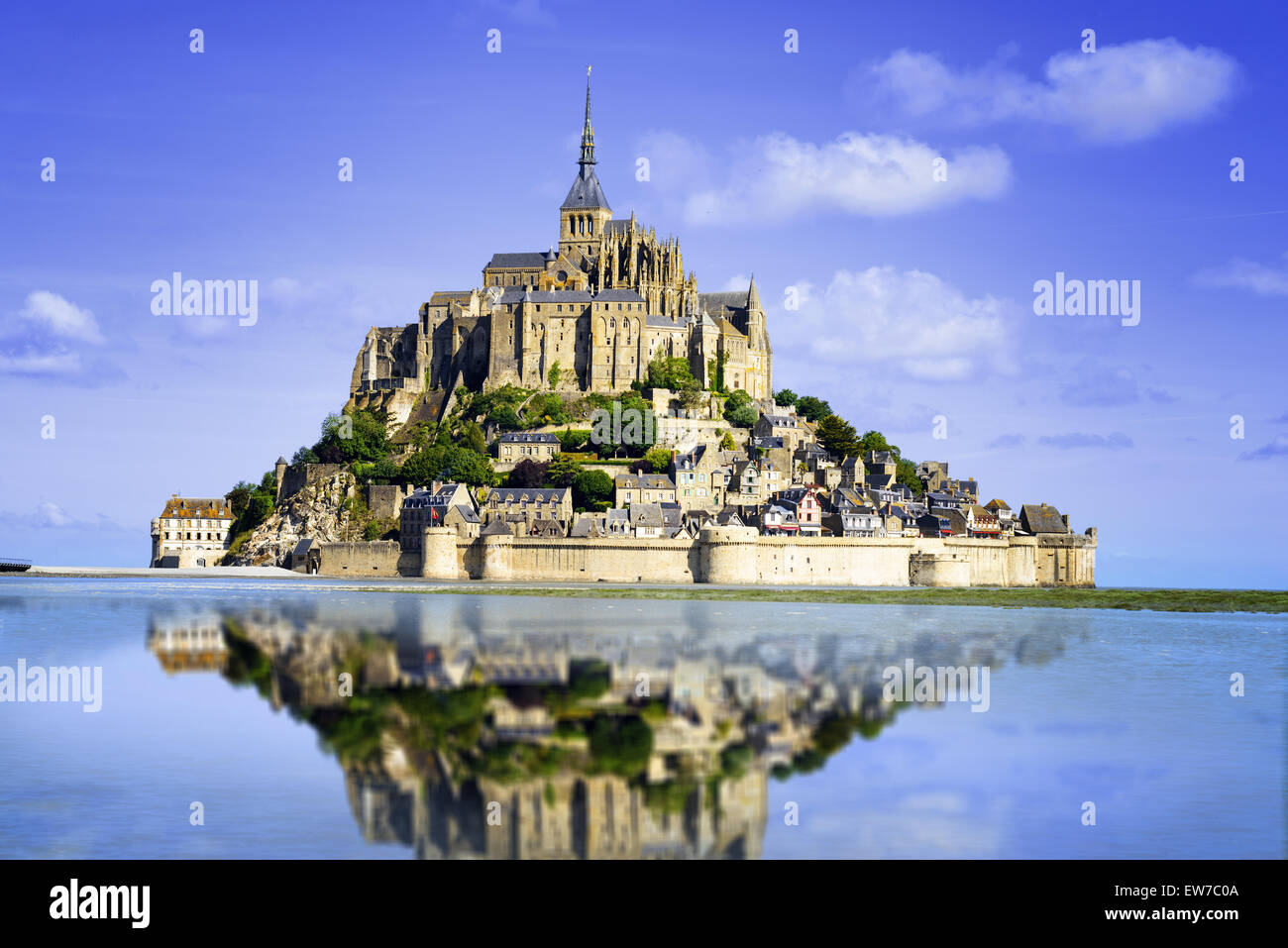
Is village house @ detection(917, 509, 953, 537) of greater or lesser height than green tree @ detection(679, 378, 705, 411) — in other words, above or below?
below

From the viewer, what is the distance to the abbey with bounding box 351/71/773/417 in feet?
274

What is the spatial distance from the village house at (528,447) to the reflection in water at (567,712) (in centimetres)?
3507

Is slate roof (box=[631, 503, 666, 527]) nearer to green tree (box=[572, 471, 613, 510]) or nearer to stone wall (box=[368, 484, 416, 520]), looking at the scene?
green tree (box=[572, 471, 613, 510])

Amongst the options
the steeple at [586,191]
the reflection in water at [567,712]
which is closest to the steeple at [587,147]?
the steeple at [586,191]

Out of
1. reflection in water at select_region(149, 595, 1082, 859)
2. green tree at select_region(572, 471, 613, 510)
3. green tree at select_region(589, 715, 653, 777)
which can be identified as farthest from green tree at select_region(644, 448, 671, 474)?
green tree at select_region(589, 715, 653, 777)

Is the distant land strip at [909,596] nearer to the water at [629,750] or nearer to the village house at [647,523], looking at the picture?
the village house at [647,523]

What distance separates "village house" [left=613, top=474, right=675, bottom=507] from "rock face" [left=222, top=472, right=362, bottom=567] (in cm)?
1497

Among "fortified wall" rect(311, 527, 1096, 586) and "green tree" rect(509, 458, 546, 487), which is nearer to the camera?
"fortified wall" rect(311, 527, 1096, 586)

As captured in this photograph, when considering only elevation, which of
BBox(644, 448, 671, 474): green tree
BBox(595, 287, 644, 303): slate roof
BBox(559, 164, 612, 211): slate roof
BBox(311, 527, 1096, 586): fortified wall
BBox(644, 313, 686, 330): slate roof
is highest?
BBox(559, 164, 612, 211): slate roof

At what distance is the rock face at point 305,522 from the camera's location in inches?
2997

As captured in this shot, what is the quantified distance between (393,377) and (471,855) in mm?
76675

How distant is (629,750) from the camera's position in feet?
62.3

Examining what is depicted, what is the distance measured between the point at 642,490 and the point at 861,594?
54.3 feet
